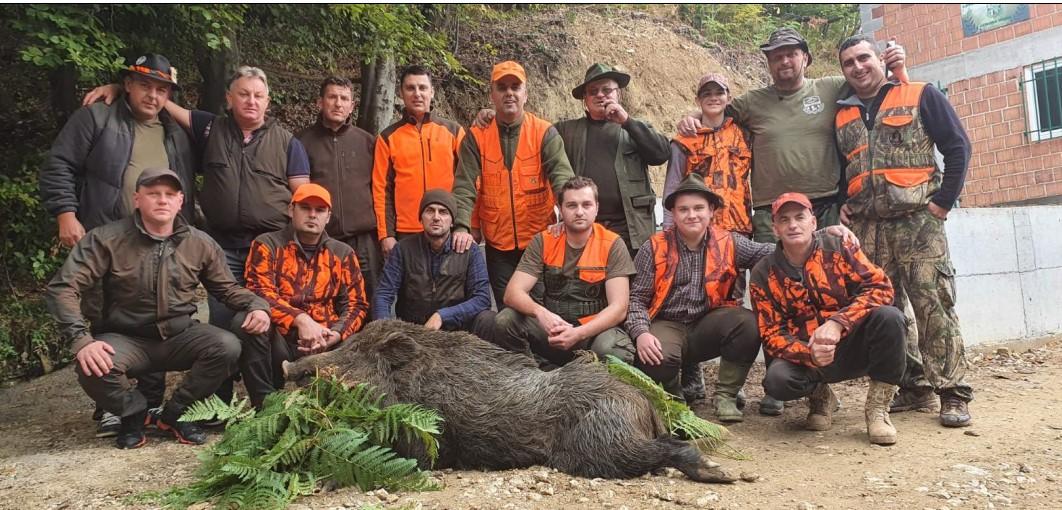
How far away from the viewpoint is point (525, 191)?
5727 mm

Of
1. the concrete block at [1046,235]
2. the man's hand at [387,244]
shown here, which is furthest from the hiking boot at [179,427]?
the concrete block at [1046,235]

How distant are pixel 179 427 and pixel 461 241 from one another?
2.21 m

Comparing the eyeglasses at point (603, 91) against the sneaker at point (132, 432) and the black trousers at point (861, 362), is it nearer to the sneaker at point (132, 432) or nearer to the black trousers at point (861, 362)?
the black trousers at point (861, 362)

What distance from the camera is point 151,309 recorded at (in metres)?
4.93

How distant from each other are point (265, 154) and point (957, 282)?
6822 millimetres

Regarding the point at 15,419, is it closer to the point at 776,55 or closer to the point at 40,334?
the point at 40,334

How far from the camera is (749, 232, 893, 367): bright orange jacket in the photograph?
15.2 ft

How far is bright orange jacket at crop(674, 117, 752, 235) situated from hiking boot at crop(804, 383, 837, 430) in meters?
1.29

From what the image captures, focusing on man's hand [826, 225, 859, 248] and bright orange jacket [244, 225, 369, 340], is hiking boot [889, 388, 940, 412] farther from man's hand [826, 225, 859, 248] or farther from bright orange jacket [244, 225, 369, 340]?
bright orange jacket [244, 225, 369, 340]

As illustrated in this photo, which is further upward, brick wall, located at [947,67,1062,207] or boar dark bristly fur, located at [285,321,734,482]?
brick wall, located at [947,67,1062,207]

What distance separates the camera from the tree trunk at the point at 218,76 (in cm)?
798

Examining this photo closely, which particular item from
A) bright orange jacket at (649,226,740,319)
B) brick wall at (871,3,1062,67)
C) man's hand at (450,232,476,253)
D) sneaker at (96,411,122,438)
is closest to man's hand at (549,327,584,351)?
bright orange jacket at (649,226,740,319)

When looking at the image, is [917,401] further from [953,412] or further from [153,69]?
[153,69]

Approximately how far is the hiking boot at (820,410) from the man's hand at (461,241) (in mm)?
2542
